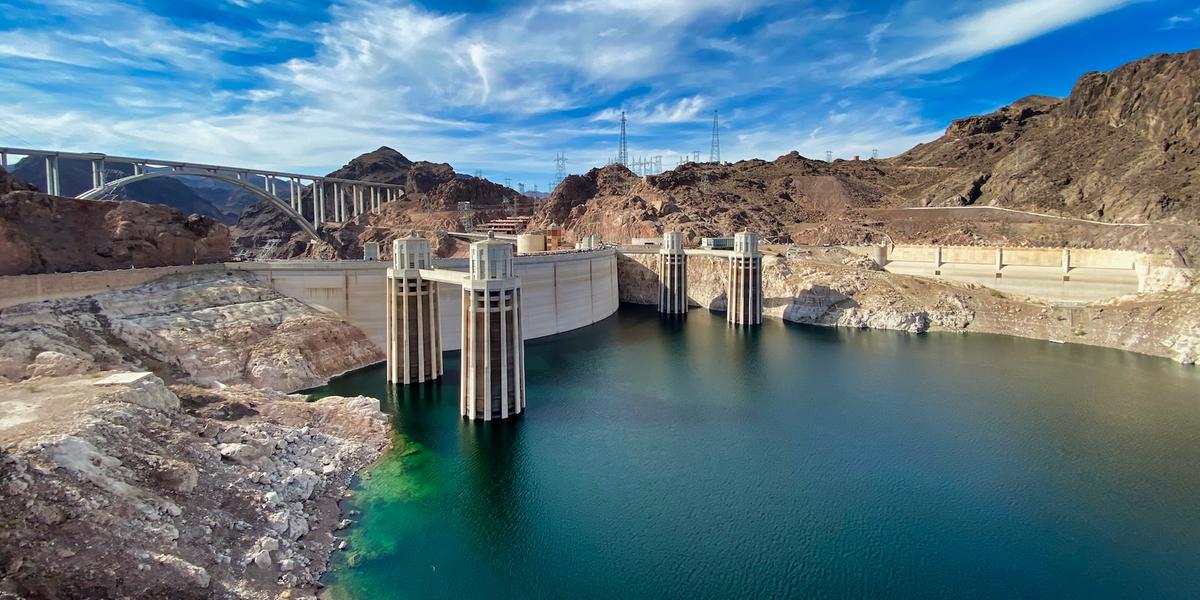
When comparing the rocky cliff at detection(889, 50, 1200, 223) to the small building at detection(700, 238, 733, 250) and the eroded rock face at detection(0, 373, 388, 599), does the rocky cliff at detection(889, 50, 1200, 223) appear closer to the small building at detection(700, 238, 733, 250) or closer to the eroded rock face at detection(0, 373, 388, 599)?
the small building at detection(700, 238, 733, 250)

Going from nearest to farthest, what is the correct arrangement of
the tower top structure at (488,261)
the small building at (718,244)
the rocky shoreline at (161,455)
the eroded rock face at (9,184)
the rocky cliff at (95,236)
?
the rocky shoreline at (161,455), the tower top structure at (488,261), the rocky cliff at (95,236), the eroded rock face at (9,184), the small building at (718,244)

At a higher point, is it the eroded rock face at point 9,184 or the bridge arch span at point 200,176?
the bridge arch span at point 200,176

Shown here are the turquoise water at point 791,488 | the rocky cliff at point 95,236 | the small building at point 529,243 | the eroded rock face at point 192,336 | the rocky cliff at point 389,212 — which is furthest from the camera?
the rocky cliff at point 389,212

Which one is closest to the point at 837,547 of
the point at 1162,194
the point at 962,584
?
the point at 962,584

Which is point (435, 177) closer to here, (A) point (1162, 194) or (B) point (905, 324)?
(B) point (905, 324)

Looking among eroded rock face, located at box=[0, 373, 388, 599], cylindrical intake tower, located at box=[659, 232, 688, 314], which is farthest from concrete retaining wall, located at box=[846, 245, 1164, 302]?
eroded rock face, located at box=[0, 373, 388, 599]

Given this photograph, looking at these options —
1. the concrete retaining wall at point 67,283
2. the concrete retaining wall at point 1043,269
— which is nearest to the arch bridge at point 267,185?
the concrete retaining wall at point 67,283

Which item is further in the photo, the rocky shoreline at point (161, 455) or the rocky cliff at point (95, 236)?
the rocky cliff at point (95, 236)

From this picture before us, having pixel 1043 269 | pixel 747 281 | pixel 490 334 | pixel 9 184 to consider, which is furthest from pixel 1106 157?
pixel 9 184

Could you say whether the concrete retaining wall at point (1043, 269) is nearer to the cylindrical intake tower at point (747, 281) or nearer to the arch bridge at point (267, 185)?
the cylindrical intake tower at point (747, 281)
